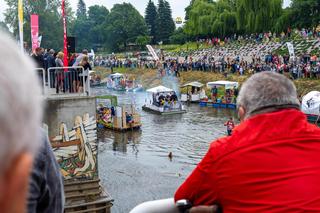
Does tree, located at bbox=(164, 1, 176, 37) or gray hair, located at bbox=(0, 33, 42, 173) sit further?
tree, located at bbox=(164, 1, 176, 37)

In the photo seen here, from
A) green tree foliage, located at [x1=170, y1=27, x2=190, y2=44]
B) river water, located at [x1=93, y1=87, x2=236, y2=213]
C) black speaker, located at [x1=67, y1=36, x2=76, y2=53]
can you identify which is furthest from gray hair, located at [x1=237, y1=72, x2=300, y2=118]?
green tree foliage, located at [x1=170, y1=27, x2=190, y2=44]

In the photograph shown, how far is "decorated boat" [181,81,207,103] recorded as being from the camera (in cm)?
4231

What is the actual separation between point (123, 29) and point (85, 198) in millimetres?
74274

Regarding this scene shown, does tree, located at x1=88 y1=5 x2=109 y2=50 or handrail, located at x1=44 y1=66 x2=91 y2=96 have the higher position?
tree, located at x1=88 y1=5 x2=109 y2=50

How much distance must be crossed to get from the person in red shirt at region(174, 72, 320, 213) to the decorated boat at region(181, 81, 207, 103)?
40.0 m

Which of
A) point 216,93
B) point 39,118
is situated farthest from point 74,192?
point 216,93

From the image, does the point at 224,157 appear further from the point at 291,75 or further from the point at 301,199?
the point at 291,75

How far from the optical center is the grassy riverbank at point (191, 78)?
34.0m

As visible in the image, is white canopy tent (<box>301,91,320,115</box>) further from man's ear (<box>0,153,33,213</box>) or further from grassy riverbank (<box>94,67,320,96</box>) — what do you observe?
man's ear (<box>0,153,33,213</box>)

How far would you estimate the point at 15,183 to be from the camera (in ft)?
2.58

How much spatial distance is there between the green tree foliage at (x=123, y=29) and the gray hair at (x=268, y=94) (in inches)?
3313

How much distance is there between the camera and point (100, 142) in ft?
94.0

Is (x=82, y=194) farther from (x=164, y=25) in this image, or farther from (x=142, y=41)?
(x=164, y=25)

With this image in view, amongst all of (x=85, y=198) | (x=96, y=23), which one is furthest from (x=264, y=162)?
(x=96, y=23)
